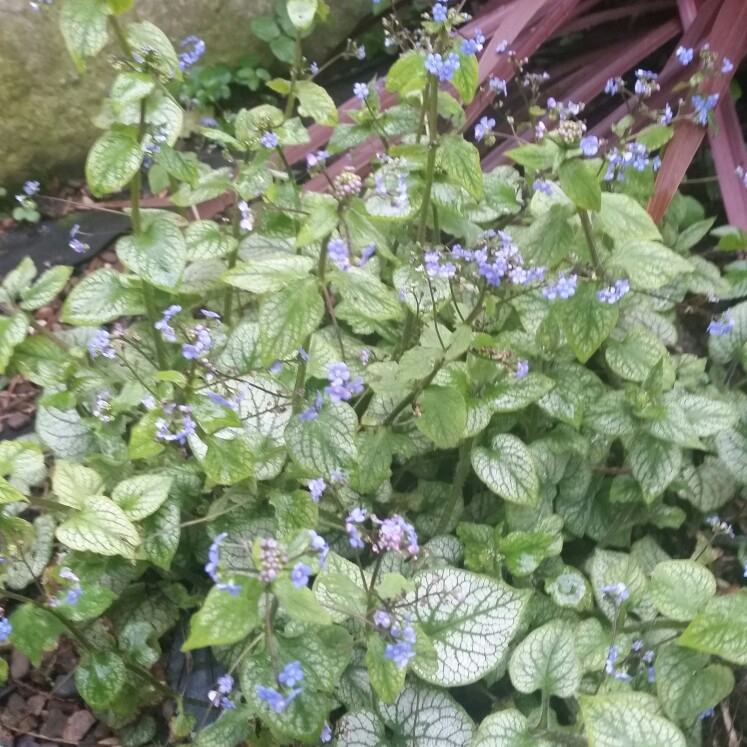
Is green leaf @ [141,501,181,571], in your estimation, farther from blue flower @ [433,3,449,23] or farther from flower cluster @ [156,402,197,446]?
blue flower @ [433,3,449,23]

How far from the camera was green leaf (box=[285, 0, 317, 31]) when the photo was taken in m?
1.12

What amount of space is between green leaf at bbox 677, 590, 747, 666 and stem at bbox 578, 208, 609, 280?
50cm

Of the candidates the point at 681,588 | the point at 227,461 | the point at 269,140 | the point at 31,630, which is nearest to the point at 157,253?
the point at 269,140

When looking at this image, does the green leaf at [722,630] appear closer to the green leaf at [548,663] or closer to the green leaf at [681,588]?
the green leaf at [681,588]

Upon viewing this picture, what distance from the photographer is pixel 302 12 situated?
1121mm

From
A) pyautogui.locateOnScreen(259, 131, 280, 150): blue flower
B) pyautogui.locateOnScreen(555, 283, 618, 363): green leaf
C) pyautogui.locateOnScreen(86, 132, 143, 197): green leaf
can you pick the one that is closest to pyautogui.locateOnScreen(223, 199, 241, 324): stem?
pyautogui.locateOnScreen(259, 131, 280, 150): blue flower

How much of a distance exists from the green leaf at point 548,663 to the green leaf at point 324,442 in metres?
0.38

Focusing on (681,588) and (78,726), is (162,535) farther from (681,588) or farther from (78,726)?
(681,588)

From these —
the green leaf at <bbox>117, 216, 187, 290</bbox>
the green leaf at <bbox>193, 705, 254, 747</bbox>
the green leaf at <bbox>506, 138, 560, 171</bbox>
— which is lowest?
the green leaf at <bbox>193, 705, 254, 747</bbox>

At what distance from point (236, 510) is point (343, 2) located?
1.91 m

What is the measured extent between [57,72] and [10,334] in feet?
3.90

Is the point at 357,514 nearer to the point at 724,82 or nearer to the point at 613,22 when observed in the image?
the point at 724,82

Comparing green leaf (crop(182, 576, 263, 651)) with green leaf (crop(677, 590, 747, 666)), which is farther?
green leaf (crop(677, 590, 747, 666))

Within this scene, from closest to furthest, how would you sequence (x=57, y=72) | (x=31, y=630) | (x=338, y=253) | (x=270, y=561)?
(x=270, y=561)
(x=338, y=253)
(x=31, y=630)
(x=57, y=72)
